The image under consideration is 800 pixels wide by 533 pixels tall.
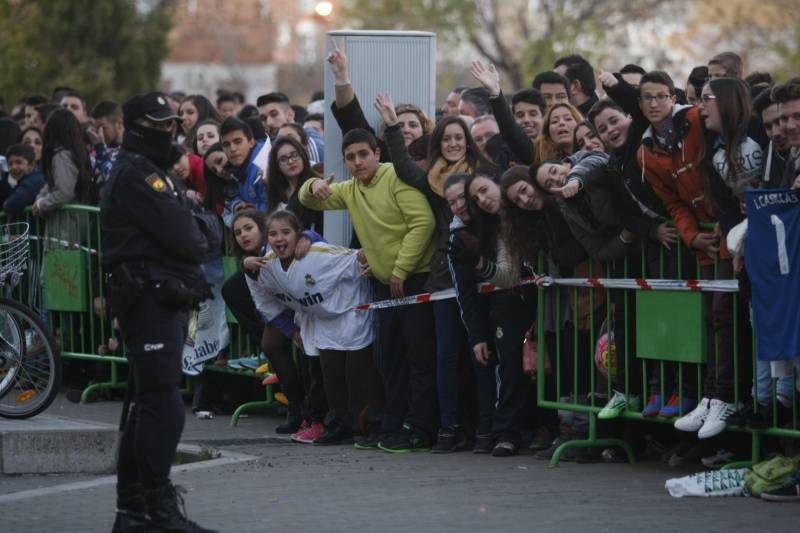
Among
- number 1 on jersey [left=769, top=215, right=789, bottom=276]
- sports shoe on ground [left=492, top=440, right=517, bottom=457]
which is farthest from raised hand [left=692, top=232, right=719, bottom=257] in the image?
sports shoe on ground [left=492, top=440, right=517, bottom=457]

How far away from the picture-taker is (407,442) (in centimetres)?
1078

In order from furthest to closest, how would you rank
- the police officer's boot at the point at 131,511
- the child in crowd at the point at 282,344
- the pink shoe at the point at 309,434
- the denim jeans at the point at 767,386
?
the child in crowd at the point at 282,344, the pink shoe at the point at 309,434, the denim jeans at the point at 767,386, the police officer's boot at the point at 131,511

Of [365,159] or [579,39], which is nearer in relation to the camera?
[365,159]

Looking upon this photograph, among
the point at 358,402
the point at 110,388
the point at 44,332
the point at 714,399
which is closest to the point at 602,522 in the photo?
the point at 714,399

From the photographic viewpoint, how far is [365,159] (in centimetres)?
1102

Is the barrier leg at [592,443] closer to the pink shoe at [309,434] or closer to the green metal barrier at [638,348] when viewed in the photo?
the green metal barrier at [638,348]

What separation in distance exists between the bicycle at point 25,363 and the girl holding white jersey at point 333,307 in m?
1.57

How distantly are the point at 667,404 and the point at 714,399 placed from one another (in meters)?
0.47

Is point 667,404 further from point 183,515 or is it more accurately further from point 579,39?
point 579,39

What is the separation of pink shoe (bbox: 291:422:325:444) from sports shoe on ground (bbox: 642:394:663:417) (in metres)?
2.55

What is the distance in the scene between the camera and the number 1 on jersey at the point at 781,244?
863 centimetres

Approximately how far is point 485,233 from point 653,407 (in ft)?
5.16

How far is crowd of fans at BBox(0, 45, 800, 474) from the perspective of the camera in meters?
9.19

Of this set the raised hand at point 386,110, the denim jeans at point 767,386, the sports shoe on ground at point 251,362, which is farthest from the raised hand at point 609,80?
the sports shoe on ground at point 251,362
